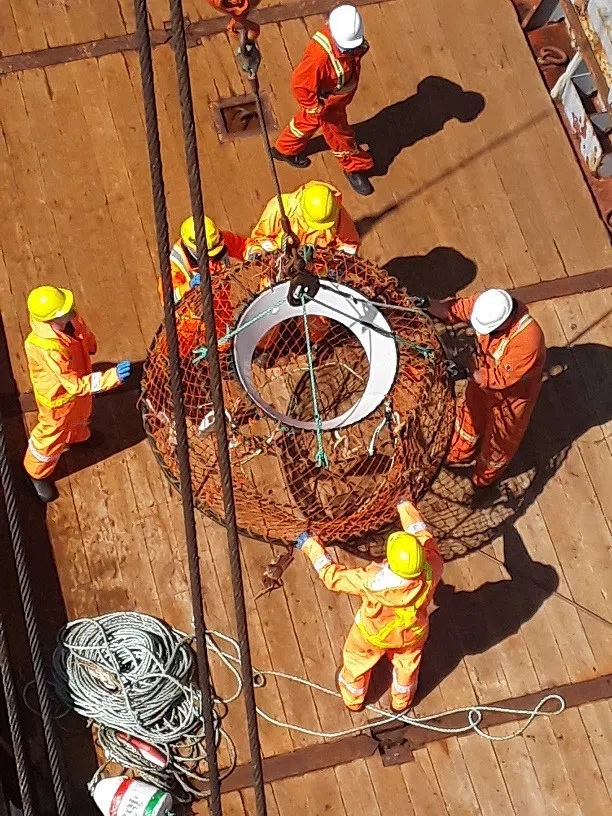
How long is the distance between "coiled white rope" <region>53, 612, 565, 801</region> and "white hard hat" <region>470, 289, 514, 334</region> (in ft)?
7.65

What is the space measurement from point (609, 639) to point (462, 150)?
3.69 metres

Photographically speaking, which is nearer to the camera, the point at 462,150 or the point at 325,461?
the point at 325,461

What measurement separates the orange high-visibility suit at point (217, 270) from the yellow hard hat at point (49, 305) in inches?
26.0

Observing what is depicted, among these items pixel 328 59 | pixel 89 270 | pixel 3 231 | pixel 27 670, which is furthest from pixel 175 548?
pixel 328 59

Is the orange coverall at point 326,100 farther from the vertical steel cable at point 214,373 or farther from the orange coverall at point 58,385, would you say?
the vertical steel cable at point 214,373

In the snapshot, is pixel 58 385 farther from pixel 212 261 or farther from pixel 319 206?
pixel 319 206

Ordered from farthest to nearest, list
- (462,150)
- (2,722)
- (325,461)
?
1. (462,150)
2. (2,722)
3. (325,461)

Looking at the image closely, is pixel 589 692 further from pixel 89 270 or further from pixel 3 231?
pixel 3 231

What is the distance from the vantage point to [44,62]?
328 inches

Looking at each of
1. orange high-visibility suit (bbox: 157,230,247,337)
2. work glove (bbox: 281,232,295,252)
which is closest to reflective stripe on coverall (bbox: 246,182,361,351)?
orange high-visibility suit (bbox: 157,230,247,337)

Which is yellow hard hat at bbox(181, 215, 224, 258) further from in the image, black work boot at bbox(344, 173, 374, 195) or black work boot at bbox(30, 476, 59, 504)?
black work boot at bbox(30, 476, 59, 504)

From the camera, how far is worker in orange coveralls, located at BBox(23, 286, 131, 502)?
6.37 m

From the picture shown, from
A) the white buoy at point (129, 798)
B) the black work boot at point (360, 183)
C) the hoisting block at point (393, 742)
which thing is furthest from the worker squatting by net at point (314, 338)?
the white buoy at point (129, 798)

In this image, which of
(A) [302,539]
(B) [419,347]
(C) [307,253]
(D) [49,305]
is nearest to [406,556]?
(A) [302,539]
